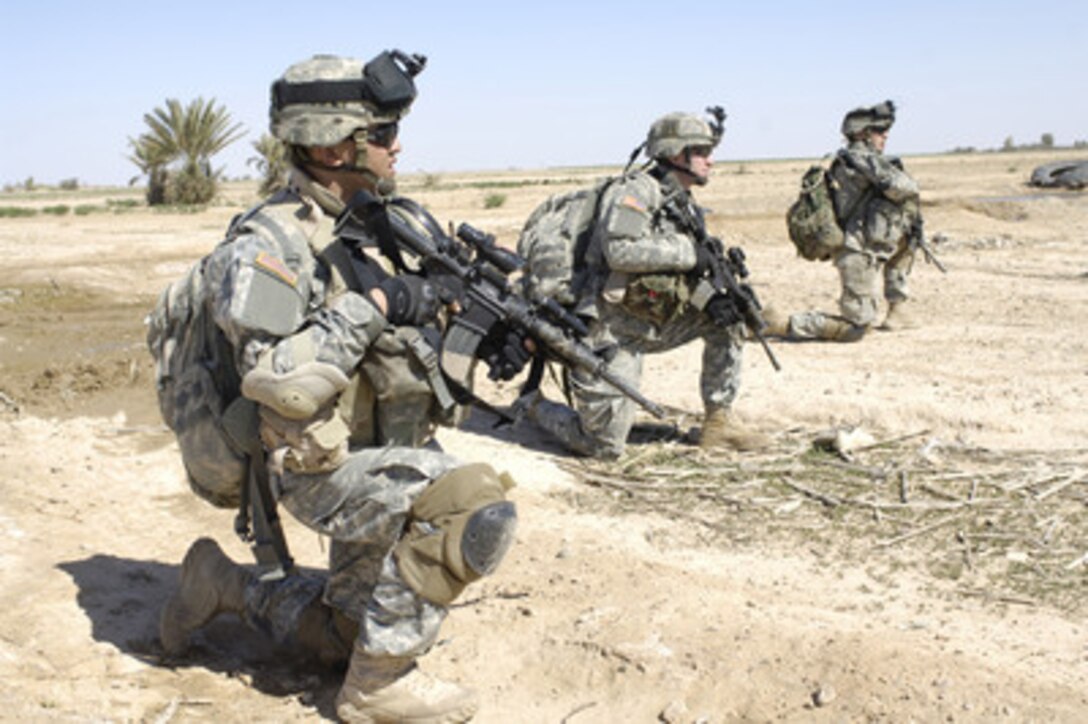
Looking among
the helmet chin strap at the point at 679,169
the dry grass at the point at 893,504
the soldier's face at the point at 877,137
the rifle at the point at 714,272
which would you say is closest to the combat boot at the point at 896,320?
the soldier's face at the point at 877,137

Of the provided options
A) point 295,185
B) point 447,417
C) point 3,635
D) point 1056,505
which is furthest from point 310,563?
point 1056,505

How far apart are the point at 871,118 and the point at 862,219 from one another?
0.84m

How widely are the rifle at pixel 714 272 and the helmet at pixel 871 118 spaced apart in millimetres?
3499

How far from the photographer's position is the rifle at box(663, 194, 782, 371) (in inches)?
261

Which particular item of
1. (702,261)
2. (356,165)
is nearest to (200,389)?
(356,165)

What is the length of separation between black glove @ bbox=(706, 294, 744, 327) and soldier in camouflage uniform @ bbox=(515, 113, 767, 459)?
0.04 m

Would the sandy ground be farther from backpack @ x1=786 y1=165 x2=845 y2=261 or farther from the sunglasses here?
Result: the sunglasses

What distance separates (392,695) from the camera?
11.8 feet

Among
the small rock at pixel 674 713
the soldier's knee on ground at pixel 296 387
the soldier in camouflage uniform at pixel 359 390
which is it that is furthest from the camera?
the small rock at pixel 674 713

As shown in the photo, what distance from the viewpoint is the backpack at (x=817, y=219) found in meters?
9.88

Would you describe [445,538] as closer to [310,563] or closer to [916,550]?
[310,563]

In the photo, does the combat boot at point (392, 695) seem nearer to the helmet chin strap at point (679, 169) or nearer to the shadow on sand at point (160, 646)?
the shadow on sand at point (160, 646)

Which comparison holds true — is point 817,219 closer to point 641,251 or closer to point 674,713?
point 641,251

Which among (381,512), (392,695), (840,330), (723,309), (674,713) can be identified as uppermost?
(723,309)
